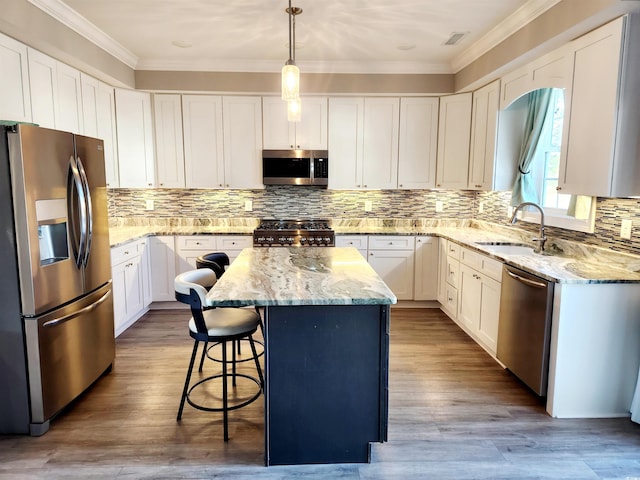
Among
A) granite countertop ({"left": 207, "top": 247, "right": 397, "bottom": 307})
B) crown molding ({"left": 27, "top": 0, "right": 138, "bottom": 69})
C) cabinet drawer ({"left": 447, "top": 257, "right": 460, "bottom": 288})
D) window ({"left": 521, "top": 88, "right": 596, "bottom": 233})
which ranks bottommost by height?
cabinet drawer ({"left": 447, "top": 257, "right": 460, "bottom": 288})

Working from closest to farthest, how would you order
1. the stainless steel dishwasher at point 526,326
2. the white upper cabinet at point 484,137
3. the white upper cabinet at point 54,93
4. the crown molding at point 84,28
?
the stainless steel dishwasher at point 526,326 → the crown molding at point 84,28 → the white upper cabinet at point 54,93 → the white upper cabinet at point 484,137

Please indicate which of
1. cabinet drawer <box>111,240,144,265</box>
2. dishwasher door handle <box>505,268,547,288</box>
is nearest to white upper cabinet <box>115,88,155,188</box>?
cabinet drawer <box>111,240,144,265</box>

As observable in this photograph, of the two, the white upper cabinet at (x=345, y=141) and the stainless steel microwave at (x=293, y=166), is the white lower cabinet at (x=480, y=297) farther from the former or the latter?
the stainless steel microwave at (x=293, y=166)

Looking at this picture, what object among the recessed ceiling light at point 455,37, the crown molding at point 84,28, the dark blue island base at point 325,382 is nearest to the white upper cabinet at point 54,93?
the crown molding at point 84,28

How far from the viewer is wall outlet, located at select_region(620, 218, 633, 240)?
273cm

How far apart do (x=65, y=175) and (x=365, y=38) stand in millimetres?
2702

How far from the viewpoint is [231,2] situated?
292 cm

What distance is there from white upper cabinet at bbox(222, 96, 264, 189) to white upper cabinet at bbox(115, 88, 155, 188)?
0.85 meters

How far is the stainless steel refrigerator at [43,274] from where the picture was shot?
2.23 meters

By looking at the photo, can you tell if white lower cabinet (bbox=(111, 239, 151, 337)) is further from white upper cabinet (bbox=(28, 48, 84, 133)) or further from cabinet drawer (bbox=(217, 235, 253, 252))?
white upper cabinet (bbox=(28, 48, 84, 133))

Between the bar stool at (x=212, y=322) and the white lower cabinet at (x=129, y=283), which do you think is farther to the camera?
the white lower cabinet at (x=129, y=283)

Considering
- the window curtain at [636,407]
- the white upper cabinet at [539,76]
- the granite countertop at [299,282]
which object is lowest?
the window curtain at [636,407]

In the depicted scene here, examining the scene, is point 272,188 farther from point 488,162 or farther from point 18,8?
point 18,8

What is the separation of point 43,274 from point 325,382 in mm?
1710
